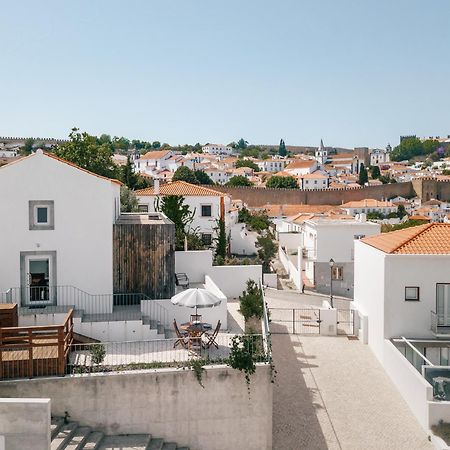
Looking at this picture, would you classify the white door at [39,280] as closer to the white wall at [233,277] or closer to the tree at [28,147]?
the white wall at [233,277]

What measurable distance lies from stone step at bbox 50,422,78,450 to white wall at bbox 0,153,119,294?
5931 mm

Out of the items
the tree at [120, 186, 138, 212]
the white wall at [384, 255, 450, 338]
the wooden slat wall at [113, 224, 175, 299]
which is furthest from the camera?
the tree at [120, 186, 138, 212]

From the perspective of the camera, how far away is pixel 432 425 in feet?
44.2

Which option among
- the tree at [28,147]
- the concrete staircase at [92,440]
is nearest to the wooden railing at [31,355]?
the concrete staircase at [92,440]

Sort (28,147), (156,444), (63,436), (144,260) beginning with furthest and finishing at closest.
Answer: (28,147)
(144,260)
(156,444)
(63,436)

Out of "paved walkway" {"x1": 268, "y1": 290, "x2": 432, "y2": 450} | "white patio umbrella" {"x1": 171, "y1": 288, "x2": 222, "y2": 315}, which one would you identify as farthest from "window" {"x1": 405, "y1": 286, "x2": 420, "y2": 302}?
"white patio umbrella" {"x1": 171, "y1": 288, "x2": 222, "y2": 315}

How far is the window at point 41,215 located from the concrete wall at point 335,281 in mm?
19172

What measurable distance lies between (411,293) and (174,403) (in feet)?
30.8

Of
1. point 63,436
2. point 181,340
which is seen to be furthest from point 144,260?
point 63,436

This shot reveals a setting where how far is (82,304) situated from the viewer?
1734 centimetres

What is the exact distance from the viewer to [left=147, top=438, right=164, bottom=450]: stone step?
12.4 meters

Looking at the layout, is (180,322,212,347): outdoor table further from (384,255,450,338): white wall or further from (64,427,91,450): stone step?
(384,255,450,338): white wall

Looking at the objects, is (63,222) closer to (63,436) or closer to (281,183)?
(63,436)

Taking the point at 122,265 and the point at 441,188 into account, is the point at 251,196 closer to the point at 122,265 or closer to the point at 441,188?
the point at 441,188
